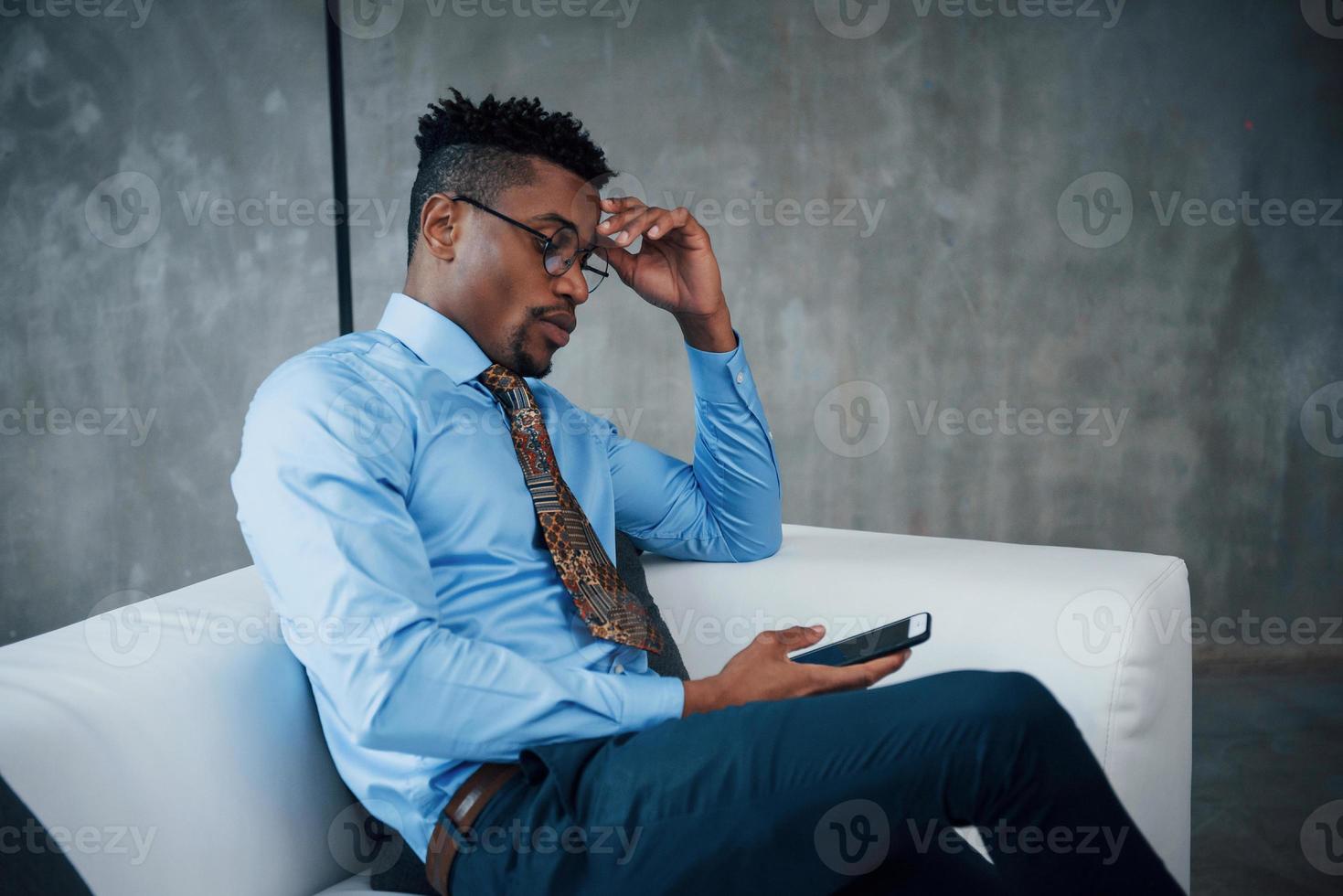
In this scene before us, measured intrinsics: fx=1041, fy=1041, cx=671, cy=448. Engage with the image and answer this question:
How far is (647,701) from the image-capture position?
3.85ft

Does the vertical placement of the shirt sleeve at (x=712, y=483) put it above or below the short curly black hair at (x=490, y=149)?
below

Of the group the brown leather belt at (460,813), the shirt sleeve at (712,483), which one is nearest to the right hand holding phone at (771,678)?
the brown leather belt at (460,813)

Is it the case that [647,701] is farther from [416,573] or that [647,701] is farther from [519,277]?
[519,277]

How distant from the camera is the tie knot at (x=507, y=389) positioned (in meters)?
1.43

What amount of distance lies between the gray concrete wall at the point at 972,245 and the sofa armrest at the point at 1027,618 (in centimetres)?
179

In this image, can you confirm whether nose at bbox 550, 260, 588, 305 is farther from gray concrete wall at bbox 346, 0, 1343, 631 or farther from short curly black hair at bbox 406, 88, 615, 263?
gray concrete wall at bbox 346, 0, 1343, 631

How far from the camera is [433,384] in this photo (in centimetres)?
138

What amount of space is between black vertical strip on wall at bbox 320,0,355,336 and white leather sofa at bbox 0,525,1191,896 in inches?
80.6

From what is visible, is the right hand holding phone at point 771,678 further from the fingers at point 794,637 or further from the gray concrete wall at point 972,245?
the gray concrete wall at point 972,245

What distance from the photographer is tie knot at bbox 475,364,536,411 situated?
143cm

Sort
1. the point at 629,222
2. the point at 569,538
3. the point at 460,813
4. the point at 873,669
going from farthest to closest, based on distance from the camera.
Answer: the point at 629,222, the point at 569,538, the point at 873,669, the point at 460,813

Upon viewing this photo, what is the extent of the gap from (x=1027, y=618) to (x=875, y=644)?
0.25 metres

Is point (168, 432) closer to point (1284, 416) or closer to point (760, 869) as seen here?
point (760, 869)

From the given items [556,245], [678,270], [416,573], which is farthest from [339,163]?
[416,573]
